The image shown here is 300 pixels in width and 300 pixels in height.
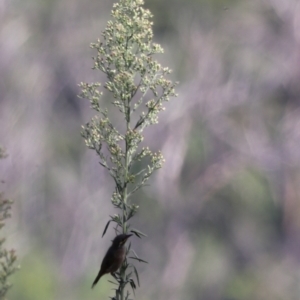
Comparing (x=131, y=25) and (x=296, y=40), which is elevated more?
(x=296, y=40)

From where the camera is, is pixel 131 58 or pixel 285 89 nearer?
pixel 131 58

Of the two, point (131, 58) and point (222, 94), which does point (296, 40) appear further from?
point (131, 58)

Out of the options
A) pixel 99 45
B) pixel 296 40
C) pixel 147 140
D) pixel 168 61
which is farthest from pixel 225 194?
pixel 99 45

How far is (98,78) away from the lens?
11.6ft

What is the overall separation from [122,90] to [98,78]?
2390 millimetres

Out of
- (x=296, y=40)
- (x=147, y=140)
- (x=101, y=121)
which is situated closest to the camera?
(x=101, y=121)

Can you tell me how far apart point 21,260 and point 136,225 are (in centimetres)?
65

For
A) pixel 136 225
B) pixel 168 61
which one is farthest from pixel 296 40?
pixel 136 225

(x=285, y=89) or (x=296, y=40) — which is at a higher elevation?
(x=296, y=40)

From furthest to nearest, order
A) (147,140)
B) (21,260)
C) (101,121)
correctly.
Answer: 1. (147,140)
2. (21,260)
3. (101,121)

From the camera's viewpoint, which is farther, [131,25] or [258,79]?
[258,79]

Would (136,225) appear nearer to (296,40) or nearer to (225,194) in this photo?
(225,194)

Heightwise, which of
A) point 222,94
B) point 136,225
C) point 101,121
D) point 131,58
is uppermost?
point 222,94

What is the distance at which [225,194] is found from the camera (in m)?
3.54
